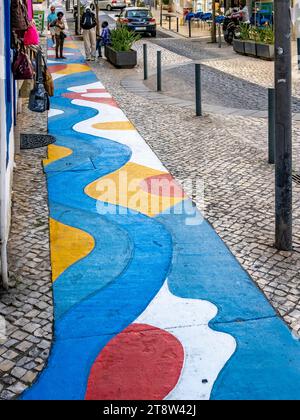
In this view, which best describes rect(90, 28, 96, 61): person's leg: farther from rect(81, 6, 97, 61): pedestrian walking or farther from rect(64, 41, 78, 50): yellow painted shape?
rect(64, 41, 78, 50): yellow painted shape

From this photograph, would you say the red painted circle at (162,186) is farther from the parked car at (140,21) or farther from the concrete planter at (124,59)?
the parked car at (140,21)

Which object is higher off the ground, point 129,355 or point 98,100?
point 98,100

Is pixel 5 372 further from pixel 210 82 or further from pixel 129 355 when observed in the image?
pixel 210 82

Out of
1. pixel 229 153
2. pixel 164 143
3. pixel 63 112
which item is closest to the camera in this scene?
pixel 229 153

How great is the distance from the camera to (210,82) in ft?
58.6

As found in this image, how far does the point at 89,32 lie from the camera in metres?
22.7

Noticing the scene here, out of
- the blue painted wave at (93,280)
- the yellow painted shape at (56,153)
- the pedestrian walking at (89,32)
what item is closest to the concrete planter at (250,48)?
the pedestrian walking at (89,32)

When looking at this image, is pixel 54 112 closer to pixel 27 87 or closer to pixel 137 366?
pixel 27 87

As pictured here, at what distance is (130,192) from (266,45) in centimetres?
1561

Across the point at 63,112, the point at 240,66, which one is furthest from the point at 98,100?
the point at 240,66

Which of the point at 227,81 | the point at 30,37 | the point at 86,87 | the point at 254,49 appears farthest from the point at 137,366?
the point at 254,49

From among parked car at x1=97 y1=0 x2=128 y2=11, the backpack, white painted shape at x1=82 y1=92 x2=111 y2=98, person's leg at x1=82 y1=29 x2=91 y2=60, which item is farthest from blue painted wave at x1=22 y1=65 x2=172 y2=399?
parked car at x1=97 y1=0 x2=128 y2=11

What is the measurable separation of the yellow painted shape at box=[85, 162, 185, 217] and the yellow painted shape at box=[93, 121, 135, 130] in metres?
2.93

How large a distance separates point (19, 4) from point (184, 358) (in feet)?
15.4
